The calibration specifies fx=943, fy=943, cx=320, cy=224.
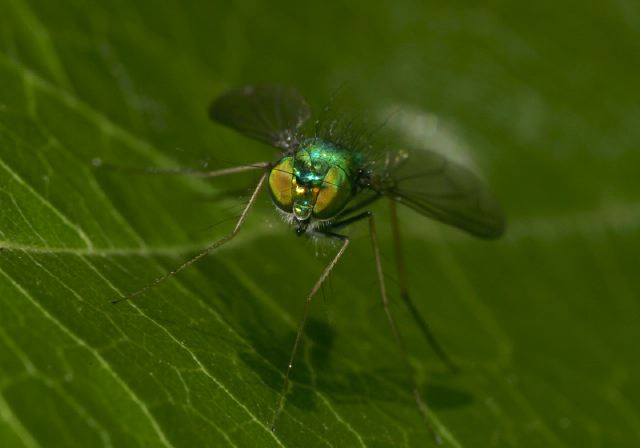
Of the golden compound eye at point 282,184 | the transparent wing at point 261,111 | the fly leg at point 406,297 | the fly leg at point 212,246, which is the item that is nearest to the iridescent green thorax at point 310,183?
the golden compound eye at point 282,184

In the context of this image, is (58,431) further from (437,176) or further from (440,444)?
(437,176)

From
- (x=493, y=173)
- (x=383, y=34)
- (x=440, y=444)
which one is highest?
(x=383, y=34)

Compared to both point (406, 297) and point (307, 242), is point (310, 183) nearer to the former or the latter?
point (307, 242)

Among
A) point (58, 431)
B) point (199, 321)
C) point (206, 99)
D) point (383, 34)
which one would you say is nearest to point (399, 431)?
point (199, 321)

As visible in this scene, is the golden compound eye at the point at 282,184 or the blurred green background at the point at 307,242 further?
the golden compound eye at the point at 282,184

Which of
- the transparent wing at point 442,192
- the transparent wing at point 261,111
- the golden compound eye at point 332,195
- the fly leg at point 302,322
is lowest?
the fly leg at point 302,322

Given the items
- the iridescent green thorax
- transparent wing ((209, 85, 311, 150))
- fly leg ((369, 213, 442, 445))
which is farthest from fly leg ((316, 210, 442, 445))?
transparent wing ((209, 85, 311, 150))

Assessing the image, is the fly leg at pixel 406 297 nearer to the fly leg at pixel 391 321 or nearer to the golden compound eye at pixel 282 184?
the fly leg at pixel 391 321

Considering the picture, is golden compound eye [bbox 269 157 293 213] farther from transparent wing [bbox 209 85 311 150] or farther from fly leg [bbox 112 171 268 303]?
transparent wing [bbox 209 85 311 150]
